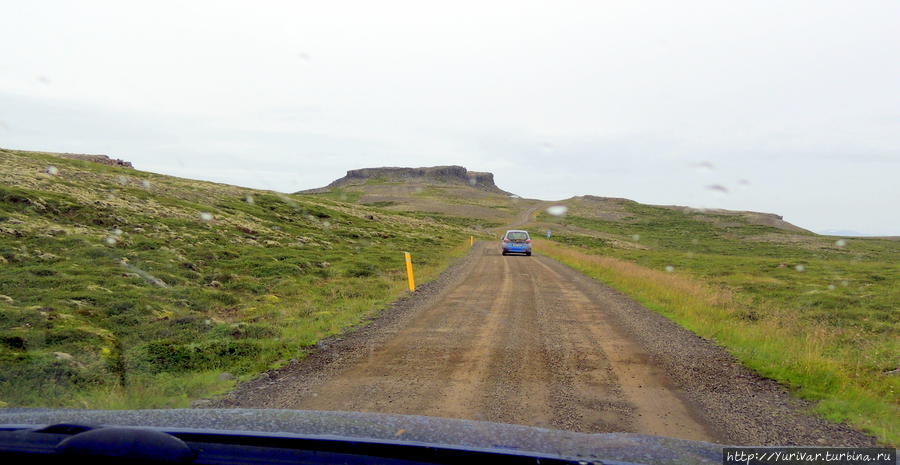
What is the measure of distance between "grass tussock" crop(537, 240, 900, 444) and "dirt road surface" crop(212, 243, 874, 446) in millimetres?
340

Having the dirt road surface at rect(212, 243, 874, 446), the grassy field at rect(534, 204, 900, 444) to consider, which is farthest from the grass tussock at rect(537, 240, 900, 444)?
the dirt road surface at rect(212, 243, 874, 446)

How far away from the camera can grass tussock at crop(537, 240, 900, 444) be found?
18.5 feet

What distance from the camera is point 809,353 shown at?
7.55 m

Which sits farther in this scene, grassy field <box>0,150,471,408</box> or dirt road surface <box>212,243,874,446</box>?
grassy field <box>0,150,471,408</box>

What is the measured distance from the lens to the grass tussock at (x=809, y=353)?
18.5 feet

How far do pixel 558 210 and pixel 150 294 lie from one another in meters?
128

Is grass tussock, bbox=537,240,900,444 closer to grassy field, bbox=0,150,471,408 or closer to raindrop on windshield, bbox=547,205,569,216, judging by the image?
grassy field, bbox=0,150,471,408

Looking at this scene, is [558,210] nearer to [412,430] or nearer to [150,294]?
[150,294]

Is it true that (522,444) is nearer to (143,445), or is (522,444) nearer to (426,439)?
(426,439)

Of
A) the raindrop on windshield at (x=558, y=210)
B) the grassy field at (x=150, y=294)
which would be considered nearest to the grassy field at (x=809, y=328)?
the grassy field at (x=150, y=294)

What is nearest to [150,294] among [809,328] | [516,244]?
[809,328]

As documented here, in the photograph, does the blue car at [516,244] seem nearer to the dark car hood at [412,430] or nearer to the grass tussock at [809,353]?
the grass tussock at [809,353]

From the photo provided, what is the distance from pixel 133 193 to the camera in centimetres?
3616

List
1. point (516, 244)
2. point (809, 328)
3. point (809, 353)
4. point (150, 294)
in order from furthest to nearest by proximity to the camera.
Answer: point (516, 244) < point (150, 294) < point (809, 328) < point (809, 353)
